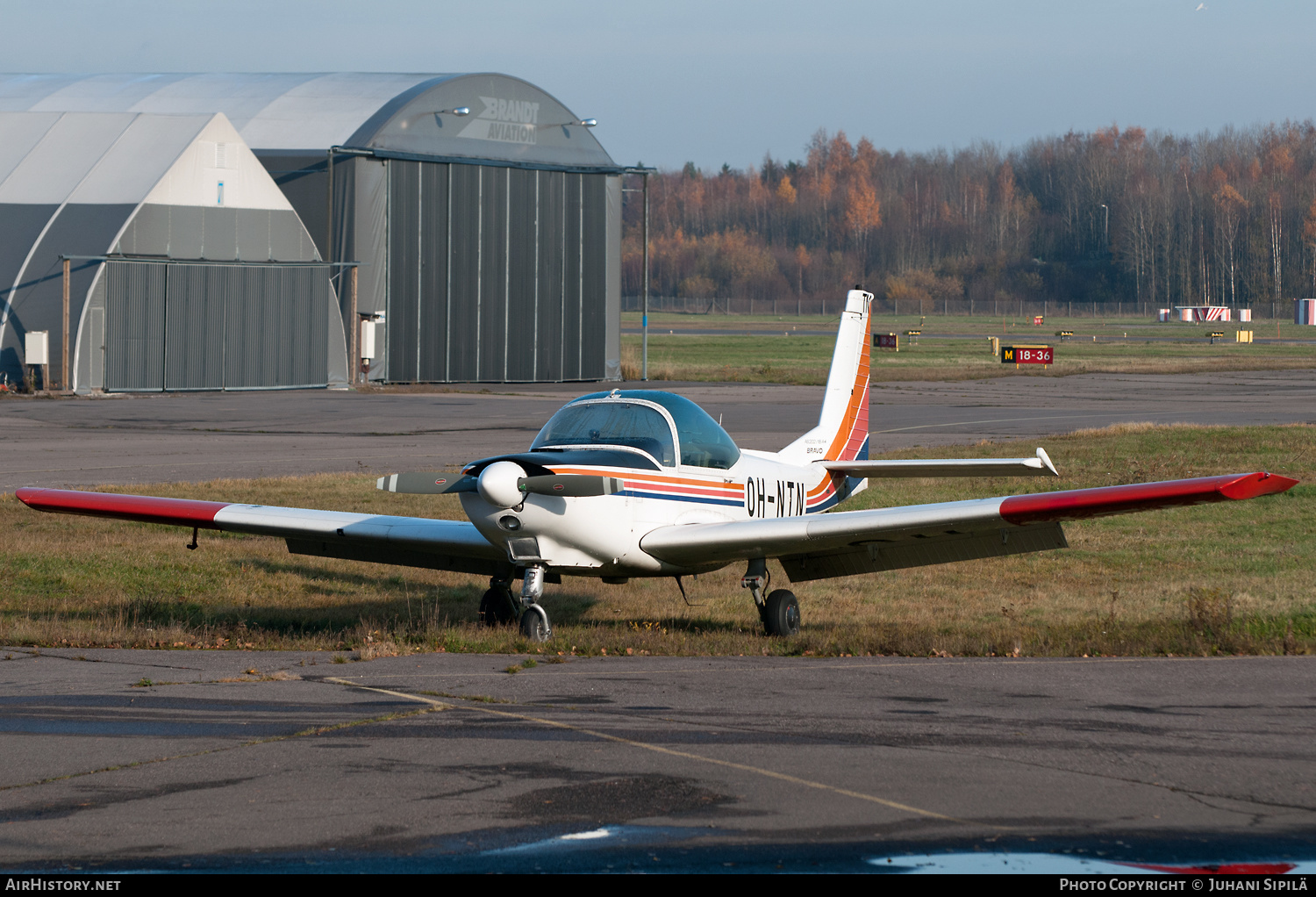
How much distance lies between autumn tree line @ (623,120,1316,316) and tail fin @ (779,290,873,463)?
14437 cm

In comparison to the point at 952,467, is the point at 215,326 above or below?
above

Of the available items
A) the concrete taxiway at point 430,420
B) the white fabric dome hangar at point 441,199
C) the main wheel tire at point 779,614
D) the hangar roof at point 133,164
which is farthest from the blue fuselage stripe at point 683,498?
the white fabric dome hangar at point 441,199

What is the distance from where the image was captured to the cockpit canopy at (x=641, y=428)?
39.2 feet

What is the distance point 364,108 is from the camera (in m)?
46.1

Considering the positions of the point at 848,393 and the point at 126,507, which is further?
the point at 848,393

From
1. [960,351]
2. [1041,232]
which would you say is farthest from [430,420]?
[1041,232]

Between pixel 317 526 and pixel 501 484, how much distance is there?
2.99 meters

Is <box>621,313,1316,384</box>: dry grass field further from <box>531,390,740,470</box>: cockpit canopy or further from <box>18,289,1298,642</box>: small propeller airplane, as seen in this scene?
<box>531,390,740,470</box>: cockpit canopy

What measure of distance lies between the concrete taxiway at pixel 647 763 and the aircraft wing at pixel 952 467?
1.95 meters

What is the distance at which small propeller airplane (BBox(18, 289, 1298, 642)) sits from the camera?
10.8m

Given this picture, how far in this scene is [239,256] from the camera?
4206cm

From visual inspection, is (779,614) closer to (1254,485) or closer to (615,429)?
(615,429)
